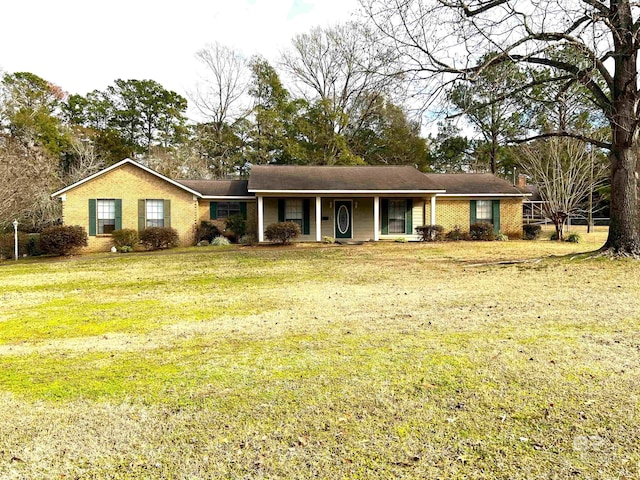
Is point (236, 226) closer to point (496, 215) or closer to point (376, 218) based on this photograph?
point (376, 218)

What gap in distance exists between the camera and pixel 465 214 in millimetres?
22312

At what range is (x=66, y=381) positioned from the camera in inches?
155

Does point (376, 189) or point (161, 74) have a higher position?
point (161, 74)

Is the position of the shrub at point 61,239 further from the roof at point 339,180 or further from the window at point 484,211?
the window at point 484,211

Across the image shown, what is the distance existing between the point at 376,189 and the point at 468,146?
22.6 m

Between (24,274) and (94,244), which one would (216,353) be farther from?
(94,244)

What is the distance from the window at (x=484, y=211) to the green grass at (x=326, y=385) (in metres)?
14.3

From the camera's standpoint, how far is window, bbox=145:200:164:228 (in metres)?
19.6

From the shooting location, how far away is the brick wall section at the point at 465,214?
22219 millimetres

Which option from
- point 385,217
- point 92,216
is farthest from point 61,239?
point 385,217

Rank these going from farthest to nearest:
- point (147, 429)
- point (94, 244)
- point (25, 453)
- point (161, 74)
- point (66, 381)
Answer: point (161, 74), point (94, 244), point (66, 381), point (147, 429), point (25, 453)

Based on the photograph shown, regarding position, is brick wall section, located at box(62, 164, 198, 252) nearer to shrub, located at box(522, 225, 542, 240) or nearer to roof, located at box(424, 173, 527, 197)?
roof, located at box(424, 173, 527, 197)

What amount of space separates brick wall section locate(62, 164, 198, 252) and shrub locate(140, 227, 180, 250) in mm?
934

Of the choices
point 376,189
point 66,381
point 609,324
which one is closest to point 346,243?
point 376,189
